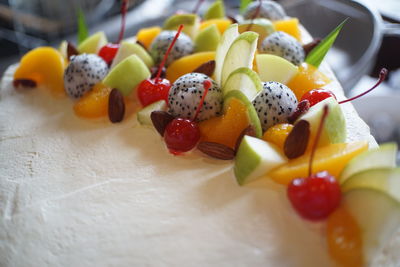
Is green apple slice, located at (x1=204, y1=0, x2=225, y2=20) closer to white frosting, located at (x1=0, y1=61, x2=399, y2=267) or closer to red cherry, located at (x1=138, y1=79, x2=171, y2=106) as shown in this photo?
red cherry, located at (x1=138, y1=79, x2=171, y2=106)

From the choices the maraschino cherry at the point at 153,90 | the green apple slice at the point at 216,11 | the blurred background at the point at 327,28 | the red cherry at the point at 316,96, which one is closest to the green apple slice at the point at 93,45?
the maraschino cherry at the point at 153,90

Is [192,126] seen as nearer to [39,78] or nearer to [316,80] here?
[316,80]

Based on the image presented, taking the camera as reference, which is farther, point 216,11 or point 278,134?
point 216,11

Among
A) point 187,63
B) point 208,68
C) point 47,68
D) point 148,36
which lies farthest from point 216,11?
point 47,68

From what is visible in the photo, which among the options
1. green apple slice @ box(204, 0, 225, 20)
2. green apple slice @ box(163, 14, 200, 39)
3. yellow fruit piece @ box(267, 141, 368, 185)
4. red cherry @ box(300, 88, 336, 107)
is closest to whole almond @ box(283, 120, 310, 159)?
yellow fruit piece @ box(267, 141, 368, 185)

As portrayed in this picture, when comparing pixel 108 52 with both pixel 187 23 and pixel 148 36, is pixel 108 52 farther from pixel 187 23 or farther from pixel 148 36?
pixel 187 23

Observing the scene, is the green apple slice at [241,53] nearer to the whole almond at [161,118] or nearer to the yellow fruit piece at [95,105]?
the whole almond at [161,118]
